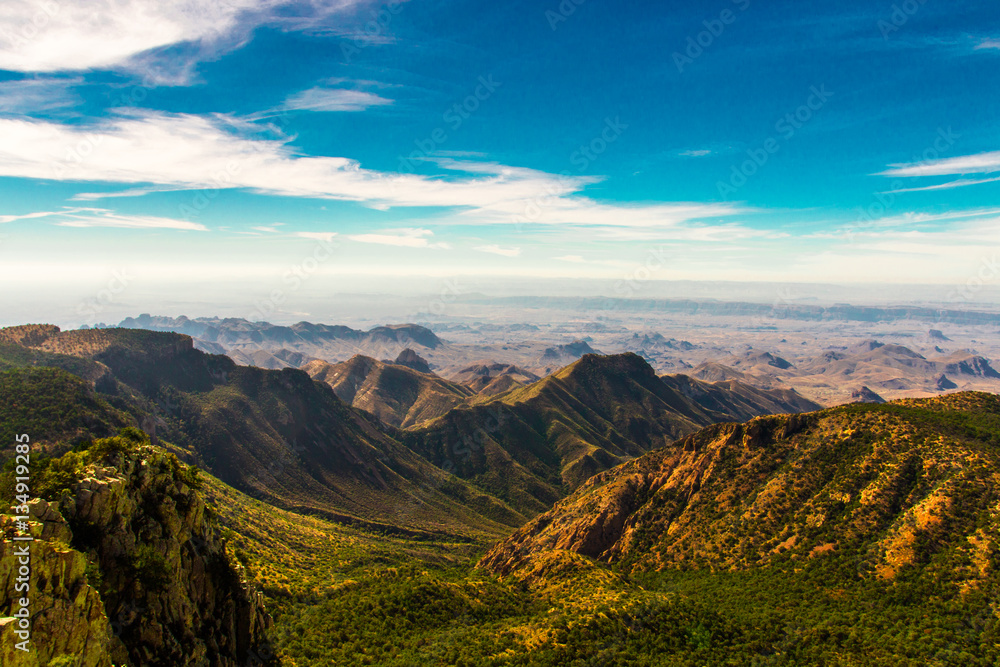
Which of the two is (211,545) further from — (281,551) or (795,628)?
(795,628)

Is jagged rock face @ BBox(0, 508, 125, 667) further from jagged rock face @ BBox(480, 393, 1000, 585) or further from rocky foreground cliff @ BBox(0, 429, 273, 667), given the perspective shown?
jagged rock face @ BBox(480, 393, 1000, 585)

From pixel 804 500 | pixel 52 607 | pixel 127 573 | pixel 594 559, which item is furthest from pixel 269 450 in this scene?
pixel 804 500

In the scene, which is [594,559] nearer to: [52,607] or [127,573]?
[127,573]

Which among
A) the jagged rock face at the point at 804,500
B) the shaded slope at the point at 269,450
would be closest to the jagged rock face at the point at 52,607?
the jagged rock face at the point at 804,500

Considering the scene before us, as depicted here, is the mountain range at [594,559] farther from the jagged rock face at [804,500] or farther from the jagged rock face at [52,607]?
the jagged rock face at [804,500]

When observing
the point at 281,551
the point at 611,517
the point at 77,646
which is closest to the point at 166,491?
the point at 77,646
